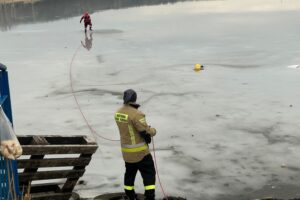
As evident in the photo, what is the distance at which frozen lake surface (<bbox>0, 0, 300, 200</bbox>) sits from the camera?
23.1 feet

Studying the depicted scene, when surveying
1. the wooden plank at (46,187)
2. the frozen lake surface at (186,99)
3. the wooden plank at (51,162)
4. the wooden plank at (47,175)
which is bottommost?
the frozen lake surface at (186,99)

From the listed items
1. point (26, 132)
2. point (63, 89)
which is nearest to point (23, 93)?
point (63, 89)

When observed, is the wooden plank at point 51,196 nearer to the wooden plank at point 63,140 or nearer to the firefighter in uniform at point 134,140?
the wooden plank at point 63,140

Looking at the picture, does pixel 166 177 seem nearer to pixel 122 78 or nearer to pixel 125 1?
pixel 122 78

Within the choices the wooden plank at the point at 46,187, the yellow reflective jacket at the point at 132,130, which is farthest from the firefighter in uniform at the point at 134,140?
the wooden plank at the point at 46,187

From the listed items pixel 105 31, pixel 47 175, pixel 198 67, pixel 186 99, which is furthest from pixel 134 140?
pixel 105 31

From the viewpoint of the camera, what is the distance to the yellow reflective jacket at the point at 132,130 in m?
5.50

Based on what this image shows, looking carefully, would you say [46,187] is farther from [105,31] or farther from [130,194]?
[105,31]

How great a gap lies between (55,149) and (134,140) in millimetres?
1026

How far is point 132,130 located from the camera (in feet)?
18.3

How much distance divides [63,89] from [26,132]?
409cm

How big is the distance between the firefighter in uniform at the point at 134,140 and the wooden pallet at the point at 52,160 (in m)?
0.45

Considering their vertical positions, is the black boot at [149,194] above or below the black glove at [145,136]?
below

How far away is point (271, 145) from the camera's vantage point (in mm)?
8164
